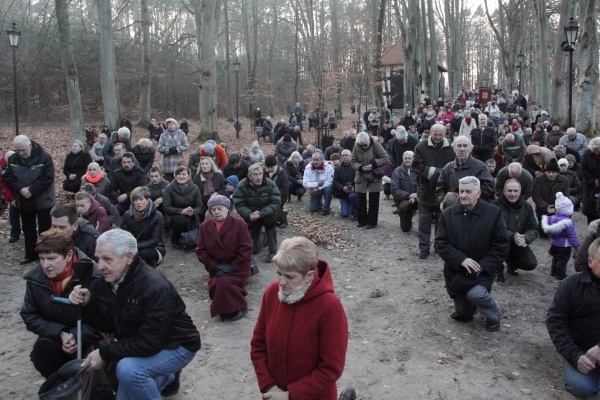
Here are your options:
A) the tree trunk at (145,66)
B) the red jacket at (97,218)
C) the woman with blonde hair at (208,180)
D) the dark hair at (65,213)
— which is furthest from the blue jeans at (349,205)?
the tree trunk at (145,66)

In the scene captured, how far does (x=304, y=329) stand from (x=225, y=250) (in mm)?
3669

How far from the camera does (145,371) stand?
12.0ft

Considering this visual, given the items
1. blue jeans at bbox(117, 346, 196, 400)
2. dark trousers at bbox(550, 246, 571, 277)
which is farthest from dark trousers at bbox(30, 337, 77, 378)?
dark trousers at bbox(550, 246, 571, 277)

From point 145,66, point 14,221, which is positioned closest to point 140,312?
point 14,221

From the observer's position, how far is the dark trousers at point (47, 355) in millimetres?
4094

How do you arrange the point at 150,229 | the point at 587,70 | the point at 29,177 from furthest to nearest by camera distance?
the point at 587,70
the point at 29,177
the point at 150,229

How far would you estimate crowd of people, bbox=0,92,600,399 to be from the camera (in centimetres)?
309

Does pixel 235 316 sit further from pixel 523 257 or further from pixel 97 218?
pixel 523 257

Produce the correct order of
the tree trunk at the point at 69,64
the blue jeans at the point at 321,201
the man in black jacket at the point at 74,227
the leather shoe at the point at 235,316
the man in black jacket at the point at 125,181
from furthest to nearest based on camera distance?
the tree trunk at the point at 69,64, the blue jeans at the point at 321,201, the man in black jacket at the point at 125,181, the leather shoe at the point at 235,316, the man in black jacket at the point at 74,227

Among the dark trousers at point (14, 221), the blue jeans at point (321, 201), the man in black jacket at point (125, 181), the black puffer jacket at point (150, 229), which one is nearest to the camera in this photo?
the black puffer jacket at point (150, 229)

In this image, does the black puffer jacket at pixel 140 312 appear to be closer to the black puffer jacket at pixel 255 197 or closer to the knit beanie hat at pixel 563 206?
the black puffer jacket at pixel 255 197

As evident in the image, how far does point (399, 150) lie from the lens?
12383 mm

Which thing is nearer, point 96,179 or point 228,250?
point 228,250

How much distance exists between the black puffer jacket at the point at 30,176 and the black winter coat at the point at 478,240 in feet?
19.6
